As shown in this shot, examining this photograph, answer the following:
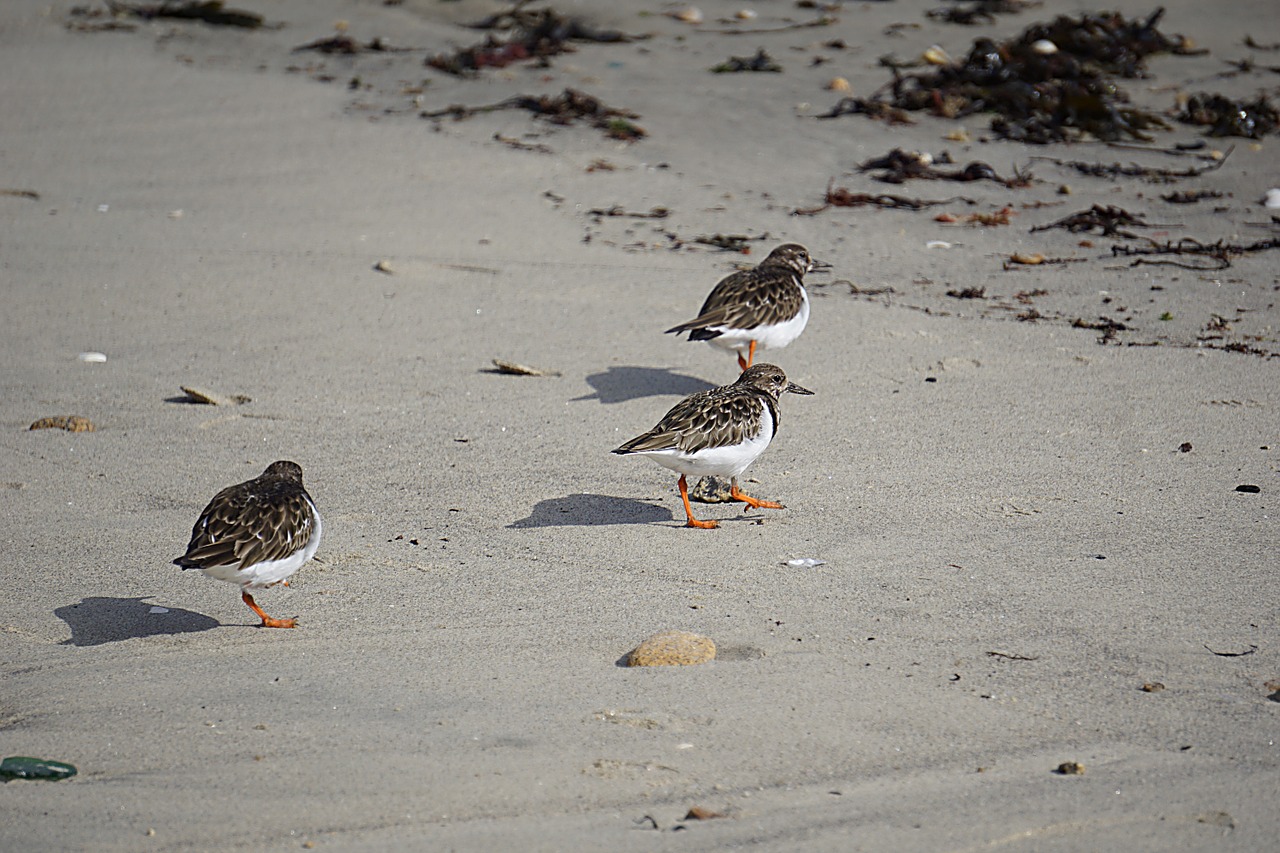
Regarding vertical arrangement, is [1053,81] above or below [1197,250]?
above

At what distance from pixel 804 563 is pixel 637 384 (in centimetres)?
232

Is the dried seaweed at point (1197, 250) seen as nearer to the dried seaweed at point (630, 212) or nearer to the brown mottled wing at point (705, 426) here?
the dried seaweed at point (630, 212)

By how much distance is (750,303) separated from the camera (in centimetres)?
645

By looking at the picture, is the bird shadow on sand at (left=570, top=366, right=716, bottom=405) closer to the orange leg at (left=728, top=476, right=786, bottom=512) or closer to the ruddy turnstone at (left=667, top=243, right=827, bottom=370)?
the ruddy turnstone at (left=667, top=243, right=827, bottom=370)

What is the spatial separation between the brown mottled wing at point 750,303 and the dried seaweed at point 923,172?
10.8 feet

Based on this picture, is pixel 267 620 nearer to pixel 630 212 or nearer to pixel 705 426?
pixel 705 426

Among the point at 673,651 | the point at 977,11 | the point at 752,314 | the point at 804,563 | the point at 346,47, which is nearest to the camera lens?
the point at 673,651

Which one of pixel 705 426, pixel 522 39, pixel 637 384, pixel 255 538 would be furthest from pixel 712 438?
pixel 522 39

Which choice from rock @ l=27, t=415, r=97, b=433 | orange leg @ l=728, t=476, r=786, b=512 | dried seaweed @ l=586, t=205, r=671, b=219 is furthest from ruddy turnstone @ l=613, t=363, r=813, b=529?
dried seaweed @ l=586, t=205, r=671, b=219

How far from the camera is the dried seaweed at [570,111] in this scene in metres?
10.6

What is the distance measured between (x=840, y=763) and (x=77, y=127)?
10178 mm

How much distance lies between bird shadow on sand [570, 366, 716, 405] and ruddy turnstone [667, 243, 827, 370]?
0.32 metres

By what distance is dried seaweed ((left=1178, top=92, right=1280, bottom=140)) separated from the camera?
34.0 ft

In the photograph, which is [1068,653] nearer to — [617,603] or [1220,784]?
[1220,784]
